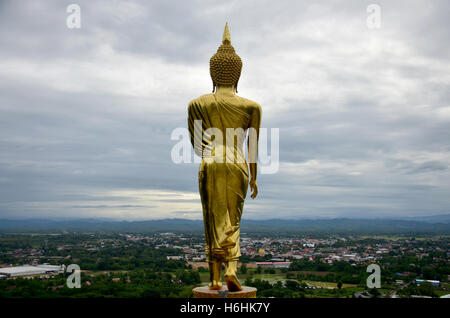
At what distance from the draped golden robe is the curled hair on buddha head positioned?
0.37 meters

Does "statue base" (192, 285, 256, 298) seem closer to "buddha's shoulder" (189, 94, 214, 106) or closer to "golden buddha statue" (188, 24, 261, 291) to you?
"golden buddha statue" (188, 24, 261, 291)

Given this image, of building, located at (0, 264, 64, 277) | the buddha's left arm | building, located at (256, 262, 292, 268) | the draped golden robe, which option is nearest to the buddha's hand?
the buddha's left arm

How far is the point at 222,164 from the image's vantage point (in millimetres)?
9828

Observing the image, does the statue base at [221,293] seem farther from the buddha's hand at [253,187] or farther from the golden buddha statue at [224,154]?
the buddha's hand at [253,187]

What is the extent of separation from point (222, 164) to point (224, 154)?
229 mm

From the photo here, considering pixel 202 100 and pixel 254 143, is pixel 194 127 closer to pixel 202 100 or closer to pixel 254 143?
pixel 202 100

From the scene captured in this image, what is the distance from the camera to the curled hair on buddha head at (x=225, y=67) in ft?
33.9

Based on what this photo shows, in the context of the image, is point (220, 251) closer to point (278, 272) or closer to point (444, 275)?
point (278, 272)

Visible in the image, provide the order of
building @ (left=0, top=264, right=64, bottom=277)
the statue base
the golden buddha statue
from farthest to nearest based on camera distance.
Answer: building @ (left=0, top=264, right=64, bottom=277), the golden buddha statue, the statue base

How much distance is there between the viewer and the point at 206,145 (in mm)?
10125

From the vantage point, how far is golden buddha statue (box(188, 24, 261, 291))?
9766mm

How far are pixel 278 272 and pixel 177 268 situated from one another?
7.30 meters

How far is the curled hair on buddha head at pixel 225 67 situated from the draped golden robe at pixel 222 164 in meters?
0.37

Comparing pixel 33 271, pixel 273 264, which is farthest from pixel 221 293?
pixel 273 264
